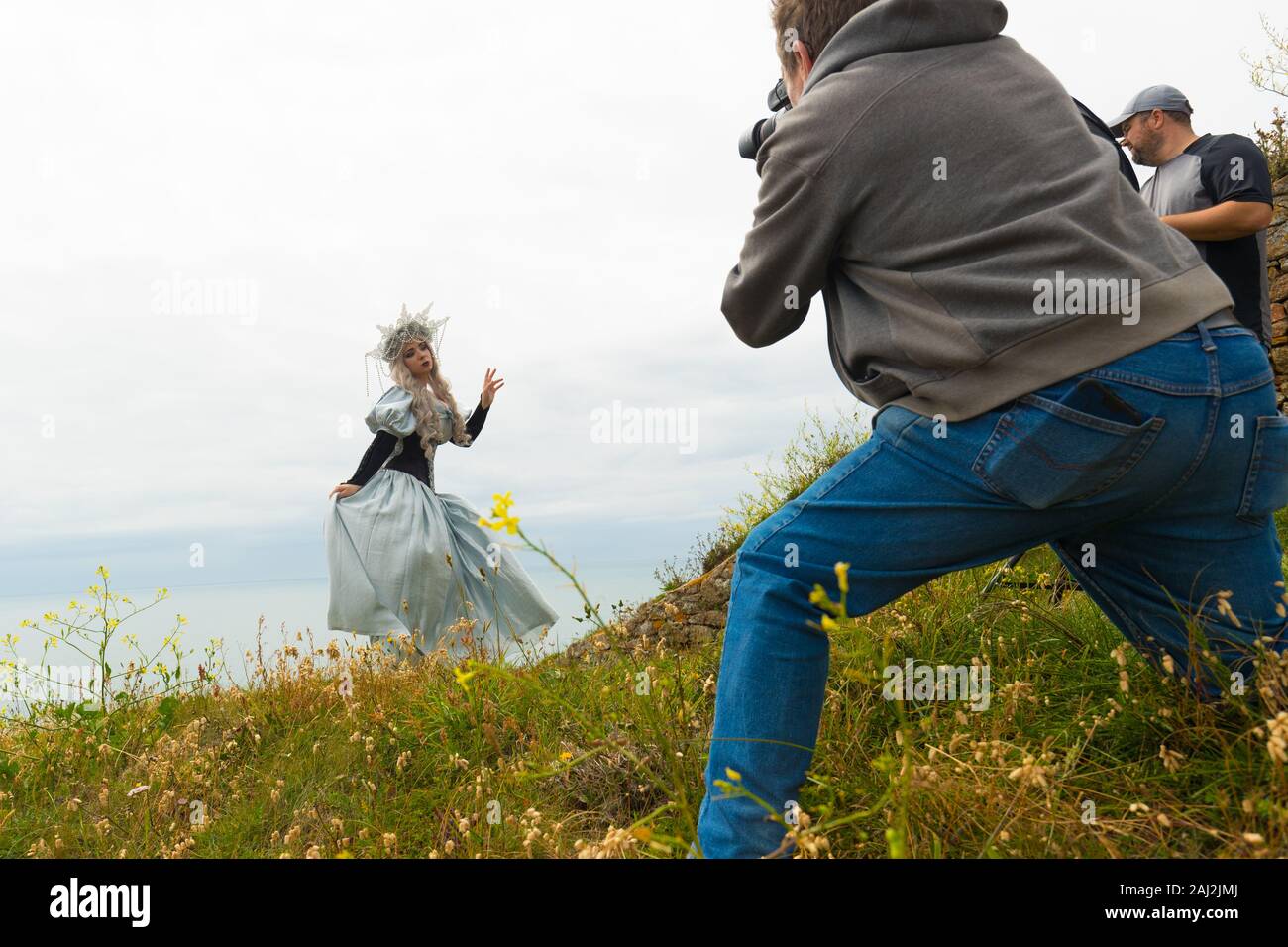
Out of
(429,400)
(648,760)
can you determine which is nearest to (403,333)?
(429,400)

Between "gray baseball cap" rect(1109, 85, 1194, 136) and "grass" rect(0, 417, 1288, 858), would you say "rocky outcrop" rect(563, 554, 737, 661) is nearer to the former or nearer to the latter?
"grass" rect(0, 417, 1288, 858)

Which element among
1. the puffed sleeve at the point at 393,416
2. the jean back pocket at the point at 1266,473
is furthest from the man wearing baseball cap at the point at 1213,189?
the puffed sleeve at the point at 393,416

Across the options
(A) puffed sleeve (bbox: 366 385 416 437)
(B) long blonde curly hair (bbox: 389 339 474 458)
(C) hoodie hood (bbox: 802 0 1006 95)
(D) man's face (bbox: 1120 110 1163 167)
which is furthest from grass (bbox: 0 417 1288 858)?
(B) long blonde curly hair (bbox: 389 339 474 458)

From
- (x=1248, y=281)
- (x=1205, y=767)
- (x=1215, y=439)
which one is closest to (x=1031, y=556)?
(x=1248, y=281)

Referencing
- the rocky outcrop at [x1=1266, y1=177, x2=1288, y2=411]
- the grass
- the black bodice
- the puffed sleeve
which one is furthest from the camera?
the rocky outcrop at [x1=1266, y1=177, x2=1288, y2=411]

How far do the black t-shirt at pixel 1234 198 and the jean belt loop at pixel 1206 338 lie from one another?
2764 mm

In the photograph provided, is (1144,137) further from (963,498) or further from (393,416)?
(393,416)

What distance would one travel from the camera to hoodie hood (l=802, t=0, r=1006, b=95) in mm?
1807

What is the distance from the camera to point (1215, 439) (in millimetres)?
1748

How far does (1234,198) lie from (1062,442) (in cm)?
335

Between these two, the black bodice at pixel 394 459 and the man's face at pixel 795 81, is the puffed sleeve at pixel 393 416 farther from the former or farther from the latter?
the man's face at pixel 795 81

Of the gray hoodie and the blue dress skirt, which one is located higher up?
the gray hoodie

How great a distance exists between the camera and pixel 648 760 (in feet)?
9.45
